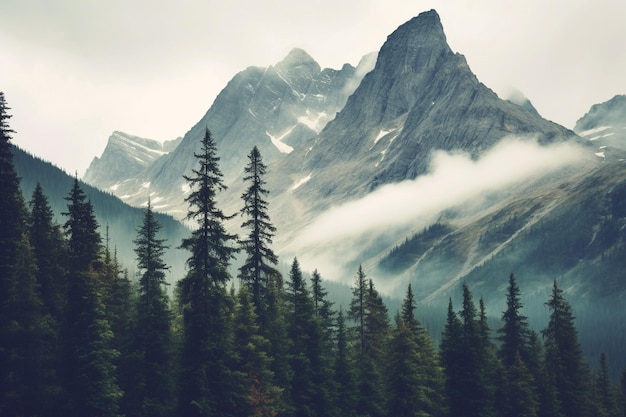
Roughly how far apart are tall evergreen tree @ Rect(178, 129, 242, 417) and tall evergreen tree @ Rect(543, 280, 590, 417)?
39.4m

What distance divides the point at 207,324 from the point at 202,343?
128cm

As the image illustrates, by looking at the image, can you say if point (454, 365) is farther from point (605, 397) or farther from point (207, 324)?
point (605, 397)

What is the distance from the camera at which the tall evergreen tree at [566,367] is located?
70.9 m


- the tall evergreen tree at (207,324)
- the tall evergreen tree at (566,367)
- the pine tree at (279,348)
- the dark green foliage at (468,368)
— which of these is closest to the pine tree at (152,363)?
the tall evergreen tree at (207,324)

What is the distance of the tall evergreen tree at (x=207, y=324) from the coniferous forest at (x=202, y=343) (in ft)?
0.29

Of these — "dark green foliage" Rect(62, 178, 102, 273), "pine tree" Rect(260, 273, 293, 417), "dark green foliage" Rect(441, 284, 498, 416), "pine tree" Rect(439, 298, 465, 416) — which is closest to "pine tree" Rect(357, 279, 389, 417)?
"pine tree" Rect(439, 298, 465, 416)

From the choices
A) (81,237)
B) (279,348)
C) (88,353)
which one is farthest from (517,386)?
(81,237)

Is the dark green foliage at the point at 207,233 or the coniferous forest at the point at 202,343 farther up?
the dark green foliage at the point at 207,233

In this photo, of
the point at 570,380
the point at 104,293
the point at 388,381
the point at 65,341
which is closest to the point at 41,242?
the point at 104,293

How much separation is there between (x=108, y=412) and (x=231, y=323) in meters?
9.77

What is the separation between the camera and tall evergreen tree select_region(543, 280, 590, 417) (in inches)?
2793

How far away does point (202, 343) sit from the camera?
43.7 m

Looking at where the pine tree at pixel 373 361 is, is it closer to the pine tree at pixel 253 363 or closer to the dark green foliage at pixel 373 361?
the dark green foliage at pixel 373 361

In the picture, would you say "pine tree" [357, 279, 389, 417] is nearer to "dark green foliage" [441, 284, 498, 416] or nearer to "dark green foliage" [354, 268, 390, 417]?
"dark green foliage" [354, 268, 390, 417]
